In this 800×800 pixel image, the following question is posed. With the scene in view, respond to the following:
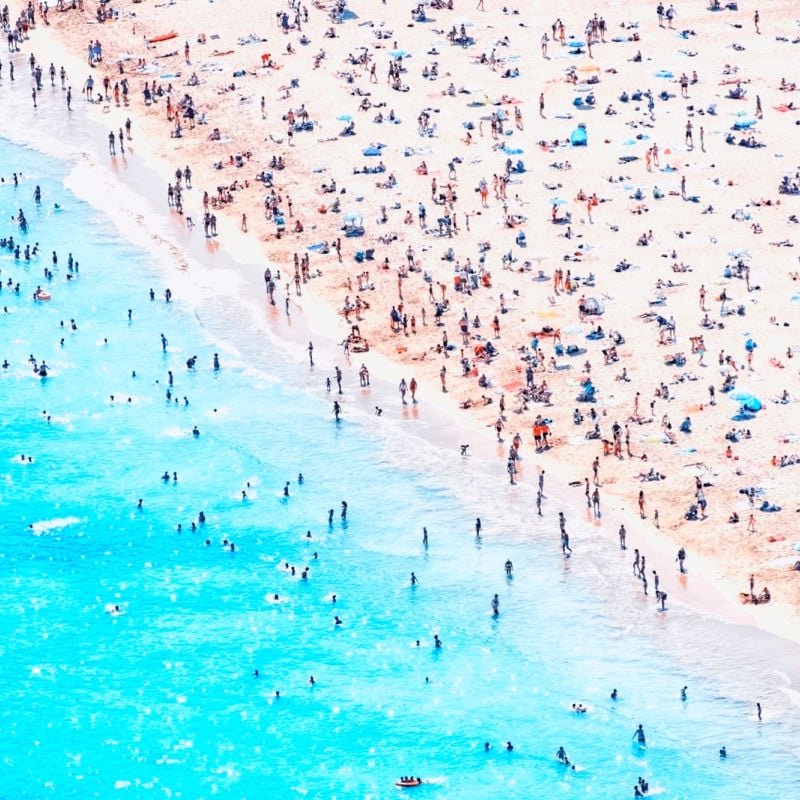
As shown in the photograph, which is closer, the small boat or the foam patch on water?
the foam patch on water

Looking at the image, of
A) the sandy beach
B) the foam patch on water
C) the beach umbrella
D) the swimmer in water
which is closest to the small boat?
the sandy beach

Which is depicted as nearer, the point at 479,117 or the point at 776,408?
the point at 776,408

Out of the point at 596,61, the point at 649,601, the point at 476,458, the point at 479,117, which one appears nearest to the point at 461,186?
the point at 479,117

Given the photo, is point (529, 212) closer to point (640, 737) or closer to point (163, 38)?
point (163, 38)

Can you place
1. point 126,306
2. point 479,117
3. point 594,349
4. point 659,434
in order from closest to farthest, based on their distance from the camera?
1. point 659,434
2. point 594,349
3. point 126,306
4. point 479,117

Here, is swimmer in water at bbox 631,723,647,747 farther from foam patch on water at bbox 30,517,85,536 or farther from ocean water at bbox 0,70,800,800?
foam patch on water at bbox 30,517,85,536

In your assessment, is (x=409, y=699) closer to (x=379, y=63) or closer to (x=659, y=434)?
(x=659, y=434)
